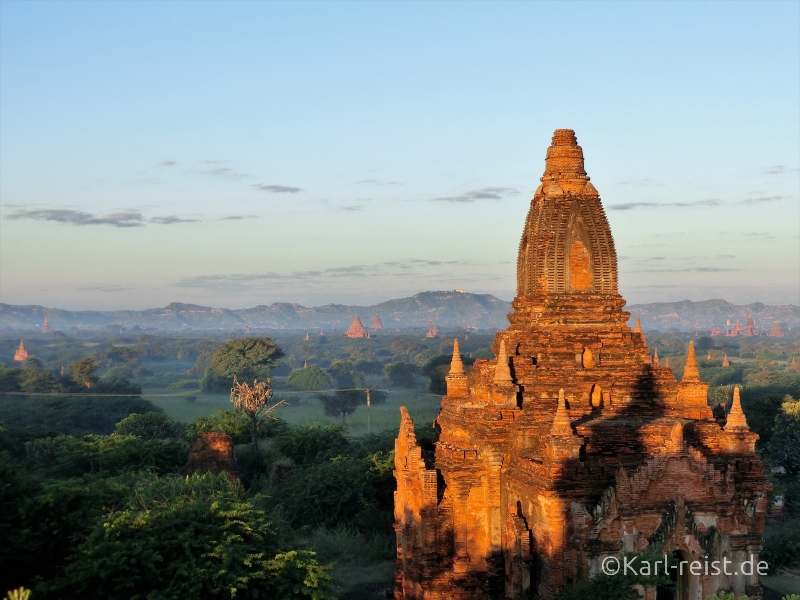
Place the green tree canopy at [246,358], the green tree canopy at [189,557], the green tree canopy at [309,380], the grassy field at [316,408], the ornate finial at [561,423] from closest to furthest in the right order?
the ornate finial at [561,423]
the green tree canopy at [189,557]
the grassy field at [316,408]
the green tree canopy at [246,358]
the green tree canopy at [309,380]

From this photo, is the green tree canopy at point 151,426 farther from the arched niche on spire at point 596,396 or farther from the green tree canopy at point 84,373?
the green tree canopy at point 84,373

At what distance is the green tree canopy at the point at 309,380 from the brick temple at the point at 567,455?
4376 inches

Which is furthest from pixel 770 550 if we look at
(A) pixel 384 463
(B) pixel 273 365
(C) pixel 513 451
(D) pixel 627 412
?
(B) pixel 273 365

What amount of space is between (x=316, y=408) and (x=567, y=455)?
100026 mm

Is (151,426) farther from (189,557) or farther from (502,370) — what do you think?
(502,370)

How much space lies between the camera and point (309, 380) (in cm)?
14125

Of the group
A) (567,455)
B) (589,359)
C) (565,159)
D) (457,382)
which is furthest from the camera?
(457,382)

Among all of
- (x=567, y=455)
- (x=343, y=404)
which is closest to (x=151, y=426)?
(x=343, y=404)

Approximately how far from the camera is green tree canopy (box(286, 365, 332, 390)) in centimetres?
14000

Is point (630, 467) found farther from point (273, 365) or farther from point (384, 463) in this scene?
point (273, 365)

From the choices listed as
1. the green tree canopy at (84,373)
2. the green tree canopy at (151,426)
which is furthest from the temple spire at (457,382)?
the green tree canopy at (84,373)

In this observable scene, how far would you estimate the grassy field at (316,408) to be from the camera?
97.6 metres

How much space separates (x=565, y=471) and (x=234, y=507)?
8879mm

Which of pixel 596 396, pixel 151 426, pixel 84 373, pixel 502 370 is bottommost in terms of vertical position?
pixel 84 373
